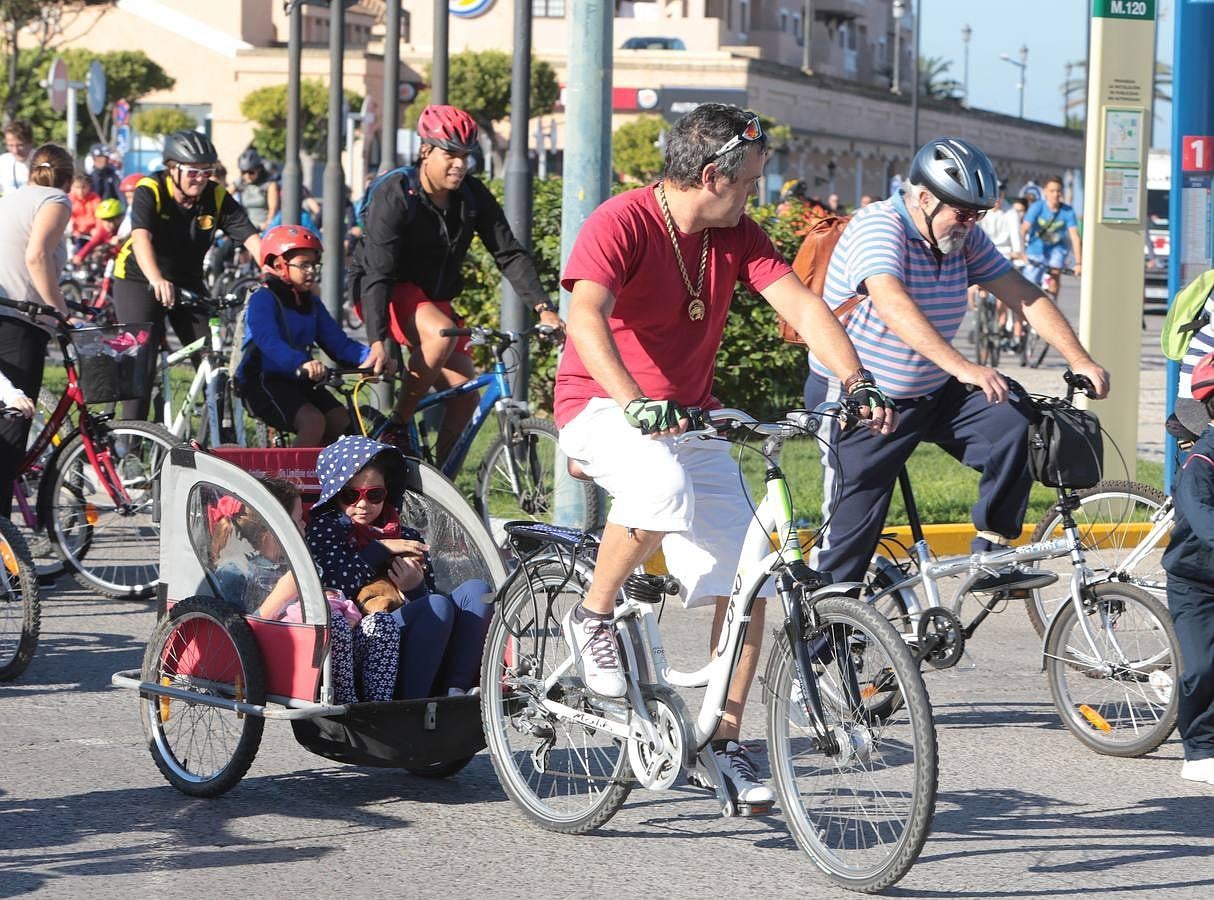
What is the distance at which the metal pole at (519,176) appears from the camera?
1168 cm

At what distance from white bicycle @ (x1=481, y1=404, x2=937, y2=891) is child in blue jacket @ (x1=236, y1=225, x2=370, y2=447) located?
358cm

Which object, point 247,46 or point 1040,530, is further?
point 247,46

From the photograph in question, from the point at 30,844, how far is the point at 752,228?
7.93ft

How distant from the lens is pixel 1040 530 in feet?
23.3

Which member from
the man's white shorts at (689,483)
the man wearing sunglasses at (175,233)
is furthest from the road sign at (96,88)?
the man's white shorts at (689,483)

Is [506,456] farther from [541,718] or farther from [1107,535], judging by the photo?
[541,718]

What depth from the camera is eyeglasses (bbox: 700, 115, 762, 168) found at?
501cm

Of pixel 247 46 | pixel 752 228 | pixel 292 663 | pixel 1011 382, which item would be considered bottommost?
pixel 292 663

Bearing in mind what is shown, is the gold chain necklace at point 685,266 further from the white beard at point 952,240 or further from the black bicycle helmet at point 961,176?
the white beard at point 952,240

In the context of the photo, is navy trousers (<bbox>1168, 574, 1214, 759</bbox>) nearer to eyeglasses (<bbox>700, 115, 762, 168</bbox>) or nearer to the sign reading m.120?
eyeglasses (<bbox>700, 115, 762, 168</bbox>)

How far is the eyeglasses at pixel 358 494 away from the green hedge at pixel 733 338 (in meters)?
7.70

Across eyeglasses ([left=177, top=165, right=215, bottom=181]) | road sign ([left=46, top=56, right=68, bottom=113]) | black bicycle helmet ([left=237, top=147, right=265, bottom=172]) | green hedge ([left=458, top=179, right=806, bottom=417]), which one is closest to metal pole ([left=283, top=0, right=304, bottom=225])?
black bicycle helmet ([left=237, top=147, right=265, bottom=172])

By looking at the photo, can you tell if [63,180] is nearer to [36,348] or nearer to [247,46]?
[36,348]

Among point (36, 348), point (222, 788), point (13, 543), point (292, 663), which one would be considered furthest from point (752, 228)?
point (36, 348)
